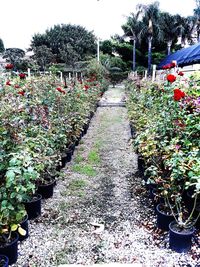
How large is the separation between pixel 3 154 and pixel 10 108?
0.42m

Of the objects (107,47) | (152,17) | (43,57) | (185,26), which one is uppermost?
(152,17)

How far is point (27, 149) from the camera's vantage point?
2.27 metres

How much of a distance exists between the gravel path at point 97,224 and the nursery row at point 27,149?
195 millimetres

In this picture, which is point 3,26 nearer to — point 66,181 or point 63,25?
point 63,25

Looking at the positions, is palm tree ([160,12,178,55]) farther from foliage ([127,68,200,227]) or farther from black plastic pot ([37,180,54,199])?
black plastic pot ([37,180,54,199])

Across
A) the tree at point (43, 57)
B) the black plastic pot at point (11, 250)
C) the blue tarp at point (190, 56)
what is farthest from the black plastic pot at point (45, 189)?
the tree at point (43, 57)

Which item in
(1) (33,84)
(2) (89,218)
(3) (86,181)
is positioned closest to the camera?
(2) (89,218)

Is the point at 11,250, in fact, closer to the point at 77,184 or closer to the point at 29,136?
the point at 29,136

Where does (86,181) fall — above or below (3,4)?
below

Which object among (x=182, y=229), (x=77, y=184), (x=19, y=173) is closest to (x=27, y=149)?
(x=19, y=173)

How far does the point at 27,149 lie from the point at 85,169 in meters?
2.12

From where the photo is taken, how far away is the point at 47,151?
3.12m

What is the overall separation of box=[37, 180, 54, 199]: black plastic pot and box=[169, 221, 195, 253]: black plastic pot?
1594 millimetres

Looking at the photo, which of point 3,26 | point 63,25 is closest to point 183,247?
point 3,26
